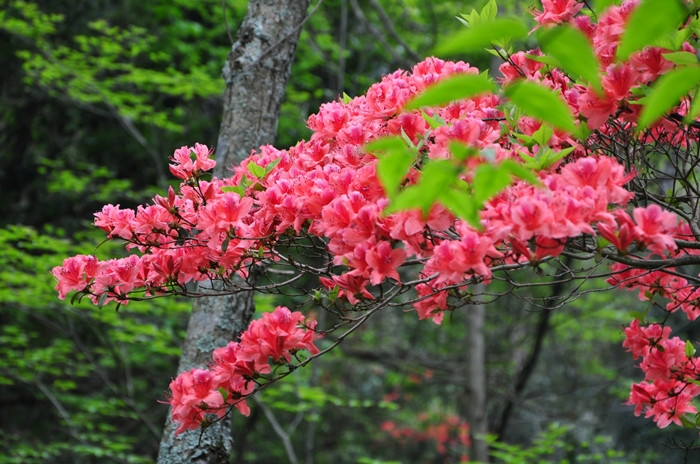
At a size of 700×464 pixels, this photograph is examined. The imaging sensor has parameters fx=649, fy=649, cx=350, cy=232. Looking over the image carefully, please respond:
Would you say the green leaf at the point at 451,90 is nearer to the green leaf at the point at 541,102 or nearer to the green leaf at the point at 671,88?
the green leaf at the point at 541,102

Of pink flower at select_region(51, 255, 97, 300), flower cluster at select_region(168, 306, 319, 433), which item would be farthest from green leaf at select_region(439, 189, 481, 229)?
pink flower at select_region(51, 255, 97, 300)

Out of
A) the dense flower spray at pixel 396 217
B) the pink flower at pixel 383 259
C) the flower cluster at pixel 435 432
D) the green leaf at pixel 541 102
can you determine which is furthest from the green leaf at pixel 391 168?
the flower cluster at pixel 435 432

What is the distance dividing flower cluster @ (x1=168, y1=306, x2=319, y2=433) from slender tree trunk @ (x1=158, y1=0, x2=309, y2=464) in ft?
2.27

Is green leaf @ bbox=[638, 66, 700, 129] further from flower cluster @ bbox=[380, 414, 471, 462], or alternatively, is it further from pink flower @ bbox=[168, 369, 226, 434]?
flower cluster @ bbox=[380, 414, 471, 462]

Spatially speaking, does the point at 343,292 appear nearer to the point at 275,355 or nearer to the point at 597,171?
the point at 275,355

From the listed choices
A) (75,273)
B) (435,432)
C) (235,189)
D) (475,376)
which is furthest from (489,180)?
(435,432)

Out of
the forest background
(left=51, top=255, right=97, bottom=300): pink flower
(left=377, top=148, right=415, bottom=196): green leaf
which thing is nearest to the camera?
(left=377, top=148, right=415, bottom=196): green leaf

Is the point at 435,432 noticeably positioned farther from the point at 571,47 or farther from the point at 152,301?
the point at 571,47

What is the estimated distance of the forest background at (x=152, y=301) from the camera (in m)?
4.86

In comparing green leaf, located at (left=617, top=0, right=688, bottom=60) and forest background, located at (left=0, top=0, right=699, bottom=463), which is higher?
forest background, located at (left=0, top=0, right=699, bottom=463)

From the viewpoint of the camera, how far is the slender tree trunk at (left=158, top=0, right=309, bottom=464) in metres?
2.35

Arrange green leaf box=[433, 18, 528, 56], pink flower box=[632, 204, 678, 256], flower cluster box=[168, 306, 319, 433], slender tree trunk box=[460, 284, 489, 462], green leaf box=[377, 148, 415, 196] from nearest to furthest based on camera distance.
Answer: green leaf box=[433, 18, 528, 56], green leaf box=[377, 148, 415, 196], pink flower box=[632, 204, 678, 256], flower cluster box=[168, 306, 319, 433], slender tree trunk box=[460, 284, 489, 462]

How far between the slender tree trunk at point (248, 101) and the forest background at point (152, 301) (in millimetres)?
1878

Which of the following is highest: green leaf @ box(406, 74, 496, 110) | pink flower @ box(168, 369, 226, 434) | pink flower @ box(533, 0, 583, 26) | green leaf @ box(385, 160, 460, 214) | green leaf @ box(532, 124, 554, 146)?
pink flower @ box(533, 0, 583, 26)
